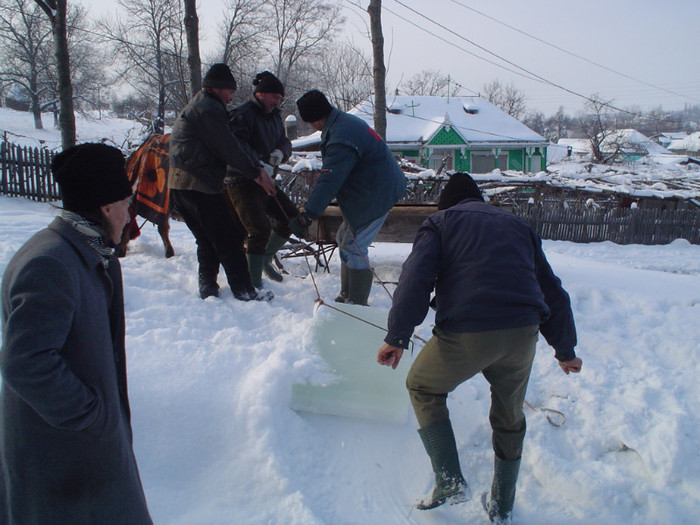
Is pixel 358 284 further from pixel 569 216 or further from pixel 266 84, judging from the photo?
pixel 569 216

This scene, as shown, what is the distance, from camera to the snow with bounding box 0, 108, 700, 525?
2412 millimetres

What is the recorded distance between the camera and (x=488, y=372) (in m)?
2.27

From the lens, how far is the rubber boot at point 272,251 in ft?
16.1

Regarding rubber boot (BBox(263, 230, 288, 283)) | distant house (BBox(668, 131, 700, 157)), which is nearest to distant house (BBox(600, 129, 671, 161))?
distant house (BBox(668, 131, 700, 157))

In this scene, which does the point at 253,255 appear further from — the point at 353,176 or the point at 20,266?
the point at 20,266

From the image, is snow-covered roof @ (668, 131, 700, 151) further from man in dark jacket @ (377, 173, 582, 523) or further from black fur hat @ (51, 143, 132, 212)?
black fur hat @ (51, 143, 132, 212)

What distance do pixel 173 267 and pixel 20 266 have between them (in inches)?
152

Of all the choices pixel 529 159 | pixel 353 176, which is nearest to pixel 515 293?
pixel 353 176

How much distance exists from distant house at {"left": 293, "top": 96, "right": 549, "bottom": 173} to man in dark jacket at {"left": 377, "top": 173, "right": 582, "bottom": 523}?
2392 cm

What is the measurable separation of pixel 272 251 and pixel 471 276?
3111 millimetres

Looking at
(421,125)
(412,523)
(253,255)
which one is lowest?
(412,523)

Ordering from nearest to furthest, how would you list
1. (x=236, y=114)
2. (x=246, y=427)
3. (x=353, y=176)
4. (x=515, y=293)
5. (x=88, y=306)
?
(x=88, y=306)
(x=515, y=293)
(x=246, y=427)
(x=353, y=176)
(x=236, y=114)

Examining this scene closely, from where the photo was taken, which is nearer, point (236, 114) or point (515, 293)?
point (515, 293)

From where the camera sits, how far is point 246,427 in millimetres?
2684
